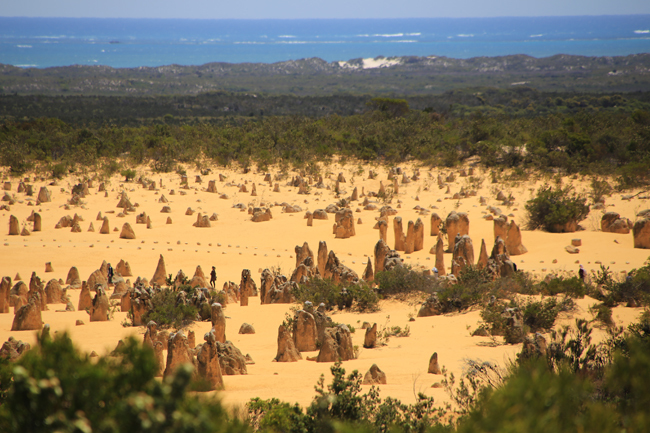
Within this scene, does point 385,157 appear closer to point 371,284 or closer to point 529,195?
point 529,195

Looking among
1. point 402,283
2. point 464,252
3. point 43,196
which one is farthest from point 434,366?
point 43,196

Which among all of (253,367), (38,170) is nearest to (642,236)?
(253,367)

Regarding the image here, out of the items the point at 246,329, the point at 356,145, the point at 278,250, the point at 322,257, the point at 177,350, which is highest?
the point at 356,145

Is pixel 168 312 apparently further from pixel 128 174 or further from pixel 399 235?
pixel 128 174

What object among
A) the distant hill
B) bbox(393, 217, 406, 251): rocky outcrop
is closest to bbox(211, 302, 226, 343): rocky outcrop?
bbox(393, 217, 406, 251): rocky outcrop

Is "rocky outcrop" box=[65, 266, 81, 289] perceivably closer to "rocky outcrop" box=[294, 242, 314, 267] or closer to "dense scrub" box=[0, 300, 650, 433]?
"rocky outcrop" box=[294, 242, 314, 267]

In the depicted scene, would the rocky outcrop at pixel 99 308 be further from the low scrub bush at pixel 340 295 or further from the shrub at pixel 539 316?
the shrub at pixel 539 316

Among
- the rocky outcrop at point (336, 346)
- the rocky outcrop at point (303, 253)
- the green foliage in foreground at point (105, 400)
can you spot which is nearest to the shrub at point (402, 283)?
the rocky outcrop at point (303, 253)
